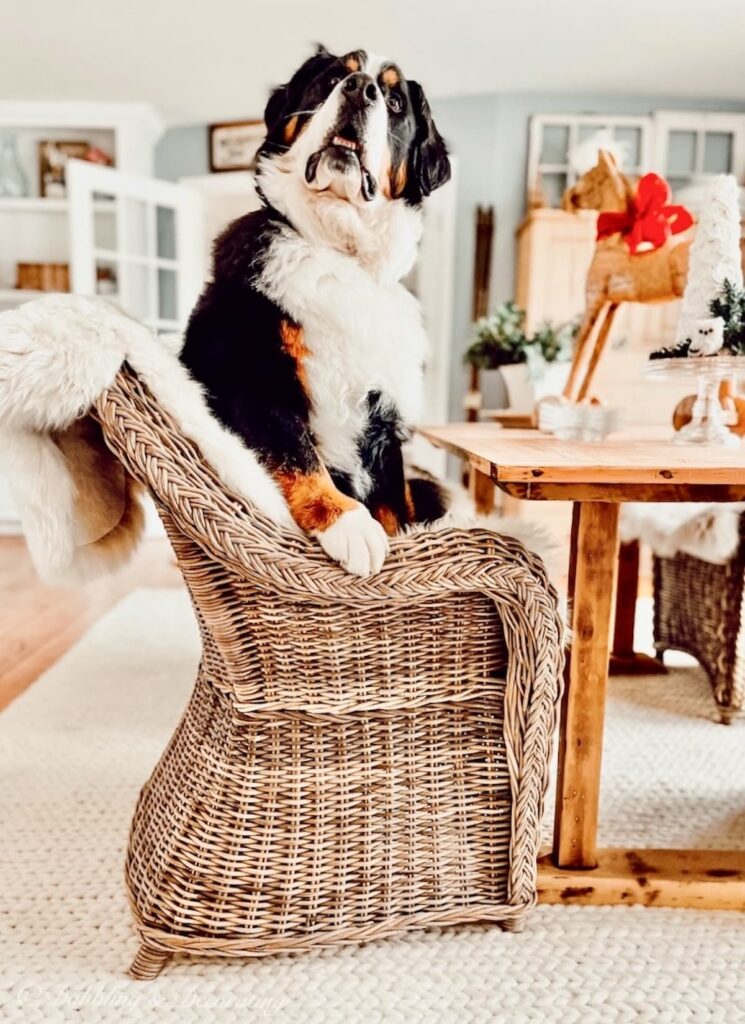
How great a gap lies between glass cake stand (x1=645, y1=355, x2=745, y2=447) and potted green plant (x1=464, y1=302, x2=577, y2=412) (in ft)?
2.56

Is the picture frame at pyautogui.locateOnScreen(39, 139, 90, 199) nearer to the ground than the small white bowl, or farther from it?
farther from it

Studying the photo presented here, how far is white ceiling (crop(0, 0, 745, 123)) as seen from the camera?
299cm

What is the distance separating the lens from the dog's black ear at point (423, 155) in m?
1.11

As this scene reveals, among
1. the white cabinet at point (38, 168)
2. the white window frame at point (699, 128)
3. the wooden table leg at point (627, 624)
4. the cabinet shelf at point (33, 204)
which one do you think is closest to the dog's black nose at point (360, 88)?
the wooden table leg at point (627, 624)

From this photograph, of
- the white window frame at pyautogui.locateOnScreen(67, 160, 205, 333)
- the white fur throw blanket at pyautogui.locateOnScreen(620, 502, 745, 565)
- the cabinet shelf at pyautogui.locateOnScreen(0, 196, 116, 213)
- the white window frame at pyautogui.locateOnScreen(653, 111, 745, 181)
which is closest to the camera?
the white fur throw blanket at pyautogui.locateOnScreen(620, 502, 745, 565)

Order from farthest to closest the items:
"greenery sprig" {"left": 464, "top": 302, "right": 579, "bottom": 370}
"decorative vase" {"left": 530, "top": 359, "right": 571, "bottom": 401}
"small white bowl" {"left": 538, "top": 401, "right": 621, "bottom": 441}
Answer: "greenery sprig" {"left": 464, "top": 302, "right": 579, "bottom": 370}, "decorative vase" {"left": 530, "top": 359, "right": 571, "bottom": 401}, "small white bowl" {"left": 538, "top": 401, "right": 621, "bottom": 441}

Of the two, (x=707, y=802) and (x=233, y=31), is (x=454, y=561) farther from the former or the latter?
(x=233, y=31)

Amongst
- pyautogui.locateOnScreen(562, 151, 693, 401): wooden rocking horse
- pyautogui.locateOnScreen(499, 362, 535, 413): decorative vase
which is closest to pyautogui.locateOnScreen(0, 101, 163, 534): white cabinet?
pyautogui.locateOnScreen(499, 362, 535, 413): decorative vase

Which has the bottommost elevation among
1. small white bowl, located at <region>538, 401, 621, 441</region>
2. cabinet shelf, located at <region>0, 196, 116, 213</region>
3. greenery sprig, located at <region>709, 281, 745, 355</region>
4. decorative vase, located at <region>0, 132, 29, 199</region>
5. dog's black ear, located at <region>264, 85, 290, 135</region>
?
small white bowl, located at <region>538, 401, 621, 441</region>

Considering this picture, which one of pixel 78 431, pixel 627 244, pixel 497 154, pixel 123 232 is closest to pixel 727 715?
pixel 627 244

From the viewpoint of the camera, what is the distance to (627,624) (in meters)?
2.08

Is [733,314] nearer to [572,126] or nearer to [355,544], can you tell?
[355,544]

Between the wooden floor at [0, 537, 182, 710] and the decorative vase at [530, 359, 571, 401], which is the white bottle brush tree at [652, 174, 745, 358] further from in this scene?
the wooden floor at [0, 537, 182, 710]

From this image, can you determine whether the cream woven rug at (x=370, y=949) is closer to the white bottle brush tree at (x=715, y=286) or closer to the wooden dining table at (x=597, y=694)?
the wooden dining table at (x=597, y=694)
